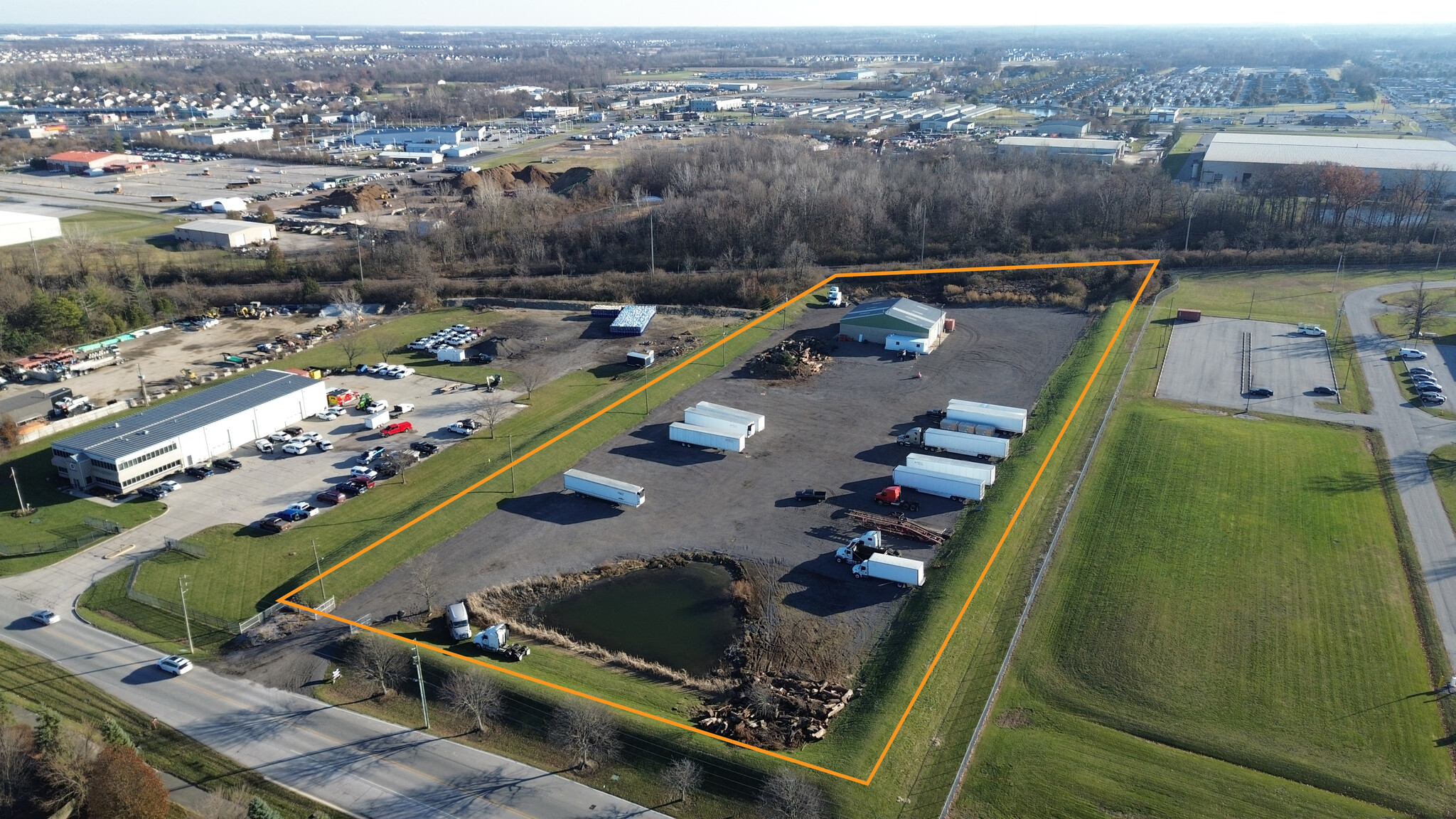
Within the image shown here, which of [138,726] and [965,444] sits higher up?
[965,444]

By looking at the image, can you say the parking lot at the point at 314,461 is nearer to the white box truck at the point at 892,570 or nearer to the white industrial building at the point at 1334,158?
the white box truck at the point at 892,570

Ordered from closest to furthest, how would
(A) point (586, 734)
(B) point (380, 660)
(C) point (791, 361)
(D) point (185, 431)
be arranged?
1. (A) point (586, 734)
2. (B) point (380, 660)
3. (D) point (185, 431)
4. (C) point (791, 361)

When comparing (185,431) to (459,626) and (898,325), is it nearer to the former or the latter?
(459,626)

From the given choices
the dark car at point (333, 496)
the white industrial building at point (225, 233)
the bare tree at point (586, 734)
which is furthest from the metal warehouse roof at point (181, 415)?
the white industrial building at point (225, 233)

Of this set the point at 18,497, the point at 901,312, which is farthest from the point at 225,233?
the point at 901,312

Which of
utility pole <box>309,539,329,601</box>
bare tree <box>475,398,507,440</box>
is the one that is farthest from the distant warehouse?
utility pole <box>309,539,329,601</box>

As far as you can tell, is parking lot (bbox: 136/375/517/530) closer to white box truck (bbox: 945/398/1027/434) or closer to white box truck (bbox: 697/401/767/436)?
white box truck (bbox: 697/401/767/436)

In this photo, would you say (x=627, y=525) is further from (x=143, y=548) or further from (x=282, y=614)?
(x=143, y=548)
